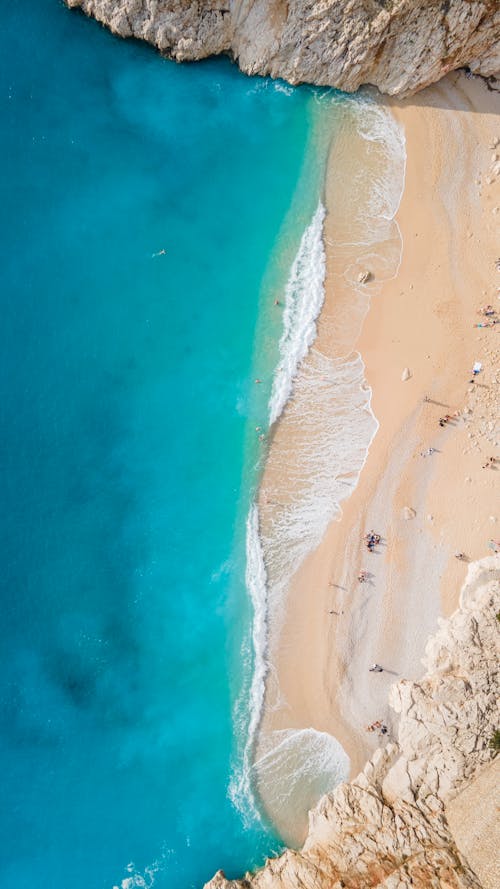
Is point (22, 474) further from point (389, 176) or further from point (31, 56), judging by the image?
point (389, 176)

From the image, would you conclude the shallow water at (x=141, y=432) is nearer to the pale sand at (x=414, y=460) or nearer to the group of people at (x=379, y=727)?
the pale sand at (x=414, y=460)

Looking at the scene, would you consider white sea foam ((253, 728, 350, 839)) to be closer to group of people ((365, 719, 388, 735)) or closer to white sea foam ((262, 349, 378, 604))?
group of people ((365, 719, 388, 735))

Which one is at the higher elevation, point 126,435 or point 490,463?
point 126,435

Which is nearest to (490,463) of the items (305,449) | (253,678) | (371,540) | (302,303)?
(371,540)

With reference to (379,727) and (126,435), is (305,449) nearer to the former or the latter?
(126,435)

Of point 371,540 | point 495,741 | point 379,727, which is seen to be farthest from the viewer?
point 371,540
